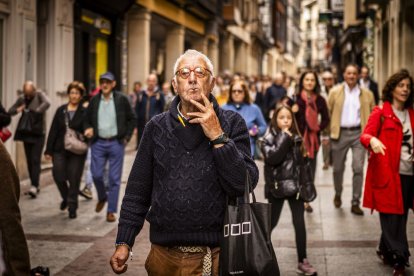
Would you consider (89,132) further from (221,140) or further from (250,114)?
(221,140)

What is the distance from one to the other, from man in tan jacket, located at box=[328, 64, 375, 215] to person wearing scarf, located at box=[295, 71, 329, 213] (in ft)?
0.44

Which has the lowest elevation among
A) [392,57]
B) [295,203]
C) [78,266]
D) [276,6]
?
[78,266]

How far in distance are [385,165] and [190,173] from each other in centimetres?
360

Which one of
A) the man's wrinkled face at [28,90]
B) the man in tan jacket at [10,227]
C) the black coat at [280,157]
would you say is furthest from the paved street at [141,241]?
the man in tan jacket at [10,227]

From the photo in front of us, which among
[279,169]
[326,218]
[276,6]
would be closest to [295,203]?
[279,169]

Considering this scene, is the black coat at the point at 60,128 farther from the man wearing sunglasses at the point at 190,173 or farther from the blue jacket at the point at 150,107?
the blue jacket at the point at 150,107

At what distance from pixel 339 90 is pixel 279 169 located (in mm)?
3571

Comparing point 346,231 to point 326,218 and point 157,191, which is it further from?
point 157,191

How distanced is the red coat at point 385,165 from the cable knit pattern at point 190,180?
3.34 metres

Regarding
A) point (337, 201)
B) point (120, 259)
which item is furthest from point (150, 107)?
point (120, 259)

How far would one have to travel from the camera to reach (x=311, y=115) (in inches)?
418

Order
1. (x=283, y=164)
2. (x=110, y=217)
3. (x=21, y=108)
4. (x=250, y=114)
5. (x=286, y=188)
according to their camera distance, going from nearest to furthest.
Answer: (x=286, y=188) → (x=283, y=164) → (x=110, y=217) → (x=250, y=114) → (x=21, y=108)

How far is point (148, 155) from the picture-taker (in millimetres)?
3906

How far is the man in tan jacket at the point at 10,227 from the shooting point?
10.6ft
